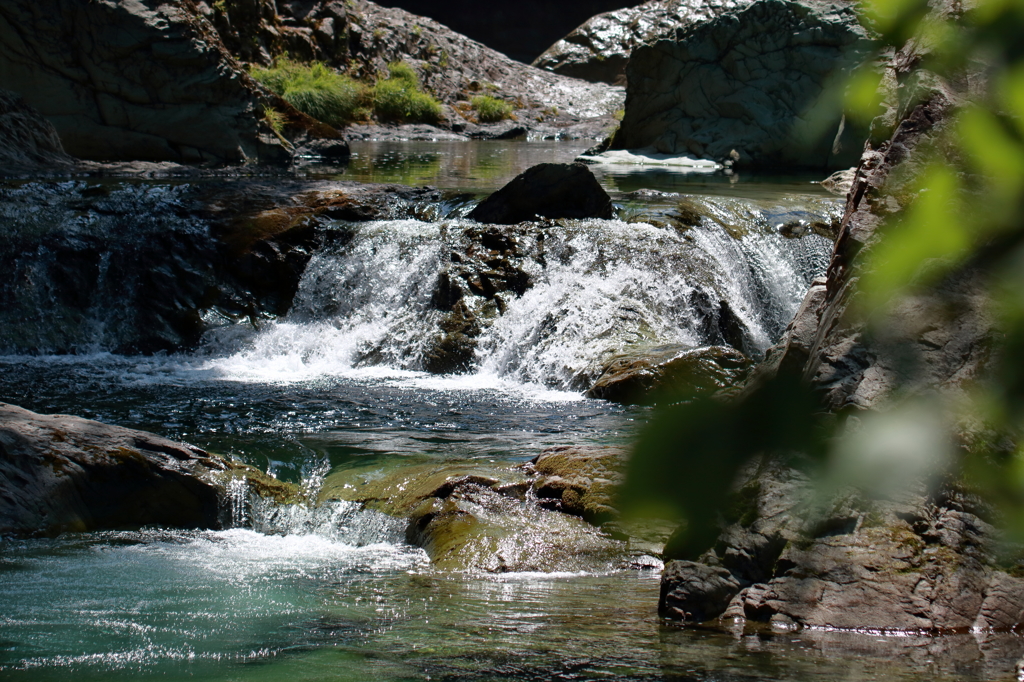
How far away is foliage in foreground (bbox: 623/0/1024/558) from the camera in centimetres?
127

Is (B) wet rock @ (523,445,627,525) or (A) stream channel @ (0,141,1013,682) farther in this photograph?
(B) wet rock @ (523,445,627,525)

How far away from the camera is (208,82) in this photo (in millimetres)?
15250

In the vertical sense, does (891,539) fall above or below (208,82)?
below

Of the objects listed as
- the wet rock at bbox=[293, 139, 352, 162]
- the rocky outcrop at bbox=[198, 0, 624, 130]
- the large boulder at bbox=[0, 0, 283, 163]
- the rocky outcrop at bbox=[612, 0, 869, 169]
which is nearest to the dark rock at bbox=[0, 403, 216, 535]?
the large boulder at bbox=[0, 0, 283, 163]

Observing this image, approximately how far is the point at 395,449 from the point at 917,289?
14.0 feet

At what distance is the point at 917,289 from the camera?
213cm

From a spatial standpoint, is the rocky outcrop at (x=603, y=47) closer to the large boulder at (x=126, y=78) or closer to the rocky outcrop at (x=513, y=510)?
the large boulder at (x=126, y=78)

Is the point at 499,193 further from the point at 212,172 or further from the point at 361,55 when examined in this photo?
the point at 361,55

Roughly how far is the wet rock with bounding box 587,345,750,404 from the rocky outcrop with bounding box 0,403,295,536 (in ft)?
10.4

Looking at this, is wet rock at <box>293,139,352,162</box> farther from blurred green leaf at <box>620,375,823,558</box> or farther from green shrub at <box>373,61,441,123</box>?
blurred green leaf at <box>620,375,823,558</box>

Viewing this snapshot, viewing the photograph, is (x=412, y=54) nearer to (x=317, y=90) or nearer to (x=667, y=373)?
(x=317, y=90)

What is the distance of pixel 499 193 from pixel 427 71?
2290 centimetres

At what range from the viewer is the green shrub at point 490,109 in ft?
101

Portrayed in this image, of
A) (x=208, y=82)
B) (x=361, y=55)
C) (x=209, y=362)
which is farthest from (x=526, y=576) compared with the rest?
(x=361, y=55)
